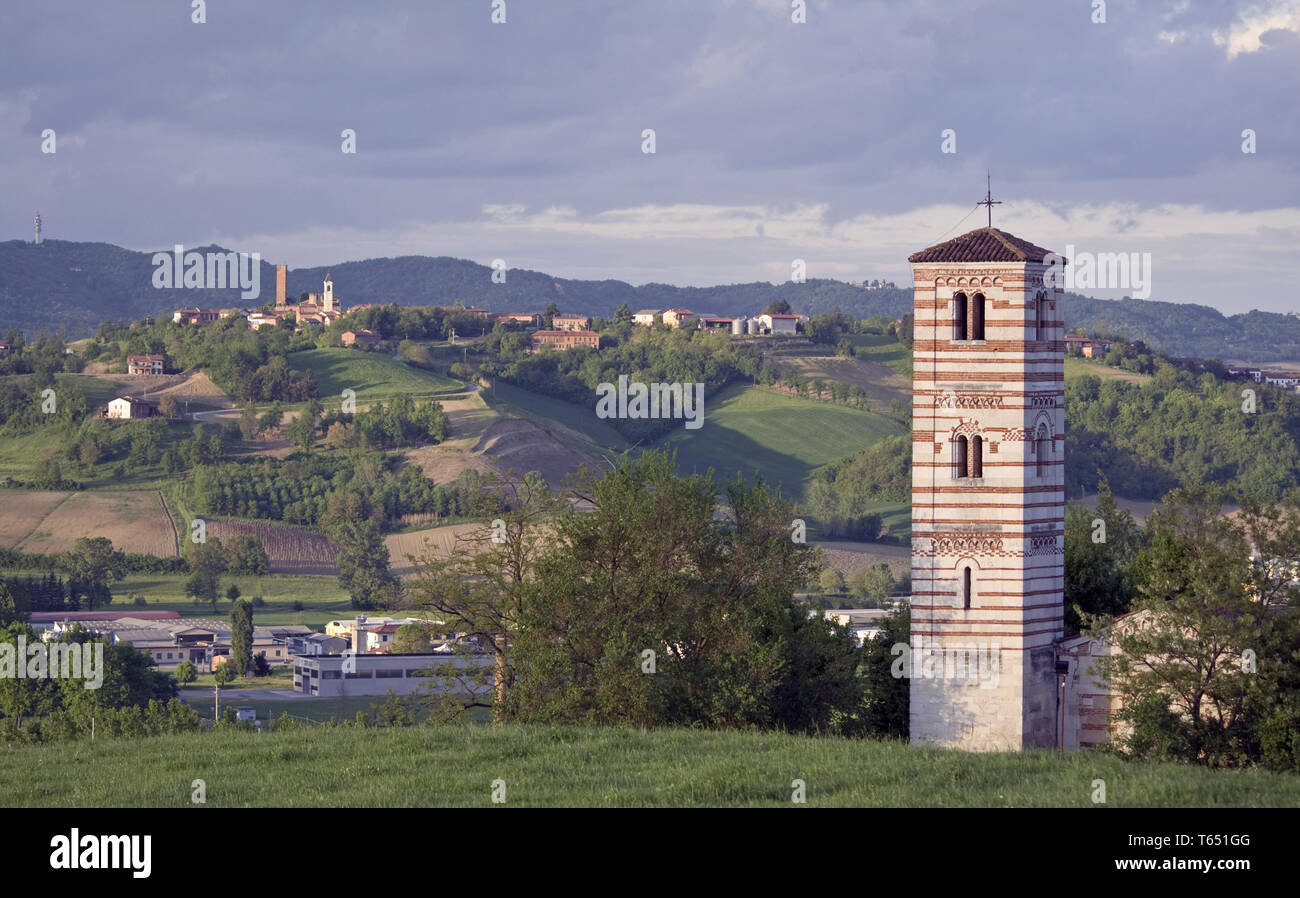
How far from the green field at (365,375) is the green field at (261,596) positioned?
47.7 metres

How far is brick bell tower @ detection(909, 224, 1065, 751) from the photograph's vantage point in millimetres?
33000

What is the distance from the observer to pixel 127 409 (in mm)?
158750

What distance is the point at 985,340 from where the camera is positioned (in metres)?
33.2

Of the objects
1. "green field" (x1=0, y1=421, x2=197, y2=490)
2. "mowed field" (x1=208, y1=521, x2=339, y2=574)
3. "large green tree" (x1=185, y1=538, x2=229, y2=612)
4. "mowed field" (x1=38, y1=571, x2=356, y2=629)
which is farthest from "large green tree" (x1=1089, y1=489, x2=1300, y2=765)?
"green field" (x1=0, y1=421, x2=197, y2=490)

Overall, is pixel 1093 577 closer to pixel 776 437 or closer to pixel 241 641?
pixel 241 641

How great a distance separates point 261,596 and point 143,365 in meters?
76.6

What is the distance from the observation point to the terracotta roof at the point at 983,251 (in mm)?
33094

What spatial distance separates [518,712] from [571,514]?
17.5 ft

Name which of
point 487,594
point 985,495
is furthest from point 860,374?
point 985,495

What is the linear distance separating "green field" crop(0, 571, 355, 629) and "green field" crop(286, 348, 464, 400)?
47.7m

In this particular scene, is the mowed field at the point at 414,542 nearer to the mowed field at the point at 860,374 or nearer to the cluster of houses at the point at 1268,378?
the mowed field at the point at 860,374

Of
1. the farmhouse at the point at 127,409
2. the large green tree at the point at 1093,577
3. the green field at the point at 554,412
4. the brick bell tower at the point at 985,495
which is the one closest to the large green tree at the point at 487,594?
the brick bell tower at the point at 985,495
